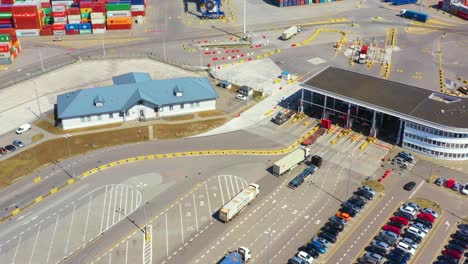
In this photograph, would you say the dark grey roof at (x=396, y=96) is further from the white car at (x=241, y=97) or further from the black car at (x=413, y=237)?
the black car at (x=413, y=237)

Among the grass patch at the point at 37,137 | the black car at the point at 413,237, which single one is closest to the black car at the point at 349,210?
the black car at the point at 413,237

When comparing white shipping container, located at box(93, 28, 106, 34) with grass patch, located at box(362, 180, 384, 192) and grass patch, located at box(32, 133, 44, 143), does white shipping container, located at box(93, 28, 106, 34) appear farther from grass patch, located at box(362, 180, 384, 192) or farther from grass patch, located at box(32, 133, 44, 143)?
grass patch, located at box(362, 180, 384, 192)

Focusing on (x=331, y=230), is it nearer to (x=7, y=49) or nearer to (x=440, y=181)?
(x=440, y=181)

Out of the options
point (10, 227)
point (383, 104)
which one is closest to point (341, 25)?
point (383, 104)

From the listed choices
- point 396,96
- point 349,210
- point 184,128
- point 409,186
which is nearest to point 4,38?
point 184,128

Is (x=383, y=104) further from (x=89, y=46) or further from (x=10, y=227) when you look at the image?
(x=89, y=46)

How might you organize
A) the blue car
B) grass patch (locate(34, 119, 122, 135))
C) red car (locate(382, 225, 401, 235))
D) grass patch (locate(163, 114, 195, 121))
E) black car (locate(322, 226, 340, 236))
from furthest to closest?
grass patch (locate(163, 114, 195, 121))
grass patch (locate(34, 119, 122, 135))
red car (locate(382, 225, 401, 235))
black car (locate(322, 226, 340, 236))
the blue car

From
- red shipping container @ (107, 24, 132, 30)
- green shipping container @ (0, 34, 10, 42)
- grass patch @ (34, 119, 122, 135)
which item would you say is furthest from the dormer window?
red shipping container @ (107, 24, 132, 30)
